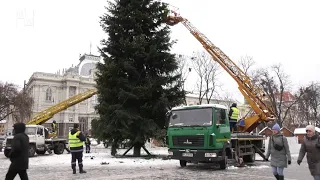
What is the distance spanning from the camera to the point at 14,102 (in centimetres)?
4162

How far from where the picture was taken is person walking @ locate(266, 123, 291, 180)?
8.26 m

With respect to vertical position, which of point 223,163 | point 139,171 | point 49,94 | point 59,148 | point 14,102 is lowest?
point 59,148

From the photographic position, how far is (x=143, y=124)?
1906 centimetres

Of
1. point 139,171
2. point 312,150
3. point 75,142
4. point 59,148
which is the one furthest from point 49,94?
point 312,150

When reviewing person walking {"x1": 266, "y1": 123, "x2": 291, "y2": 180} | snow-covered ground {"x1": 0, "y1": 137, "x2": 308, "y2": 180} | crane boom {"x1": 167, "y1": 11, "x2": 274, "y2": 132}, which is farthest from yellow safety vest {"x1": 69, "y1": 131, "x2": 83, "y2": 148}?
crane boom {"x1": 167, "y1": 11, "x2": 274, "y2": 132}

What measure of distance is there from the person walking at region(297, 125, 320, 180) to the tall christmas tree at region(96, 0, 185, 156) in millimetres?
11678

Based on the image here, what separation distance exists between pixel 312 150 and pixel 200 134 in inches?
251

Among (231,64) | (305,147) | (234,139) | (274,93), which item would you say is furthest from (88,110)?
(305,147)

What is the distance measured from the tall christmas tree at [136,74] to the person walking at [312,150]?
11.7 m

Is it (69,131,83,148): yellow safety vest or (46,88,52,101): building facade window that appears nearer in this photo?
(69,131,83,148): yellow safety vest

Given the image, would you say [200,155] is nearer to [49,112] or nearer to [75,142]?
[75,142]

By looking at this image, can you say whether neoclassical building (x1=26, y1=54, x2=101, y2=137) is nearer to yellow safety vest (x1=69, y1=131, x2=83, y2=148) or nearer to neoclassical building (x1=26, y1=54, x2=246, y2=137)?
neoclassical building (x1=26, y1=54, x2=246, y2=137)

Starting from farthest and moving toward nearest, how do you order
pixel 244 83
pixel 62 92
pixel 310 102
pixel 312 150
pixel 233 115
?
pixel 62 92, pixel 310 102, pixel 244 83, pixel 233 115, pixel 312 150

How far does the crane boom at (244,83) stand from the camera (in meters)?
A: 21.0
